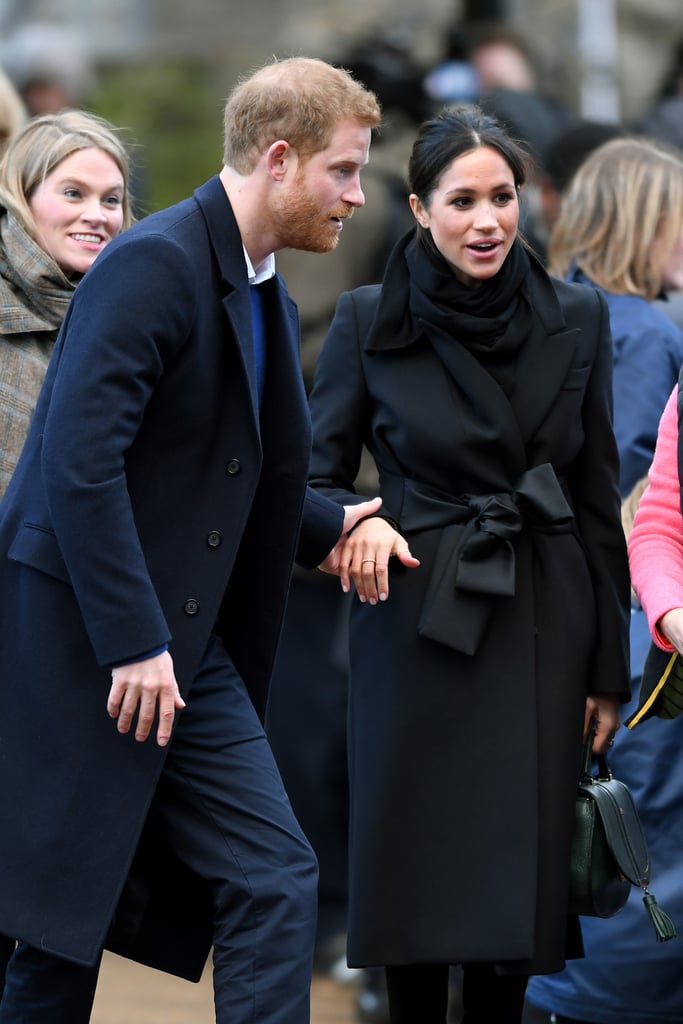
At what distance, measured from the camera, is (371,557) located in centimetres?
404

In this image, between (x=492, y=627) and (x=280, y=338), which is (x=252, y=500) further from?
(x=492, y=627)

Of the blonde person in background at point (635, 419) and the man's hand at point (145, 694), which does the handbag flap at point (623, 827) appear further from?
the man's hand at point (145, 694)

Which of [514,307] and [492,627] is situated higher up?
[514,307]

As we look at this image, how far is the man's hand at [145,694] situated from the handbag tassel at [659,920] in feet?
3.89

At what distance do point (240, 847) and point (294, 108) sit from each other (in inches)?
53.8

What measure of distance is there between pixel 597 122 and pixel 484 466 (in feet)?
7.77

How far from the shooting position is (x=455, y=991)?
584cm

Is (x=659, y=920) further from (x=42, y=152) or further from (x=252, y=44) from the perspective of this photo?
(x=252, y=44)

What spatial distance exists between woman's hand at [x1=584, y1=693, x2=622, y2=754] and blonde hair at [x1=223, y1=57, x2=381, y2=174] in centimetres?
136

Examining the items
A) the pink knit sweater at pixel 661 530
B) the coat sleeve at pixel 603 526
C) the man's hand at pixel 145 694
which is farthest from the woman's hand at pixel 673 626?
the man's hand at pixel 145 694

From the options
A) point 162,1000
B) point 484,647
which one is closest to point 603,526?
point 484,647

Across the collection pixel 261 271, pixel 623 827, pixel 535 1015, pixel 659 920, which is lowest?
pixel 535 1015

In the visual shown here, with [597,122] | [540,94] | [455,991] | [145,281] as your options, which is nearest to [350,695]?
[145,281]

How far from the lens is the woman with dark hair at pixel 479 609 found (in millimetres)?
4148
